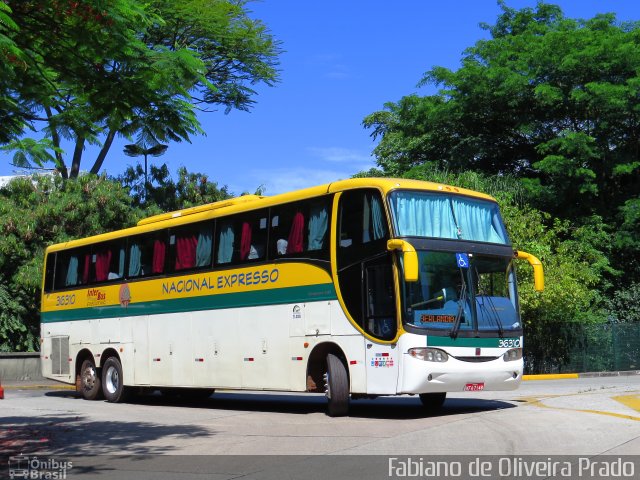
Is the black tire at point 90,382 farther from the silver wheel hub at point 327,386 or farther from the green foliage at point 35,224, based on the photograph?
the green foliage at point 35,224

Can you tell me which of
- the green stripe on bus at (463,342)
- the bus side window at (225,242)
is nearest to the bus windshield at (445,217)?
the green stripe on bus at (463,342)

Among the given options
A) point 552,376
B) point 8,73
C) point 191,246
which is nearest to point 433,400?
point 191,246

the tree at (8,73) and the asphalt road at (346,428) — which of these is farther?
the asphalt road at (346,428)

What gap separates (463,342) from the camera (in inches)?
557

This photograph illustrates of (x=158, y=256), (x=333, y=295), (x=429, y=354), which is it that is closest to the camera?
(x=429, y=354)

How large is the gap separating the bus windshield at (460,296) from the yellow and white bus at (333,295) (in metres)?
0.02

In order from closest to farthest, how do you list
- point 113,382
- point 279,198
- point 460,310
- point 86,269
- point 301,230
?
point 460,310, point 301,230, point 279,198, point 113,382, point 86,269

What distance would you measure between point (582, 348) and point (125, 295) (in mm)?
18063

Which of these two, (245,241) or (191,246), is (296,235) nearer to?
(245,241)

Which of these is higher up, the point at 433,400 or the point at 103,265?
the point at 103,265

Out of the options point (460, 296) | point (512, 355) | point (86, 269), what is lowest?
point (512, 355)

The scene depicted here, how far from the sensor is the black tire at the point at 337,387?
582 inches

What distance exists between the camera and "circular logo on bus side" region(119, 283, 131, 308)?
20.6 metres

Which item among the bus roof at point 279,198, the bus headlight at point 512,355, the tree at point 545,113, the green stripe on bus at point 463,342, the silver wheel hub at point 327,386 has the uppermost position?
the tree at point 545,113
